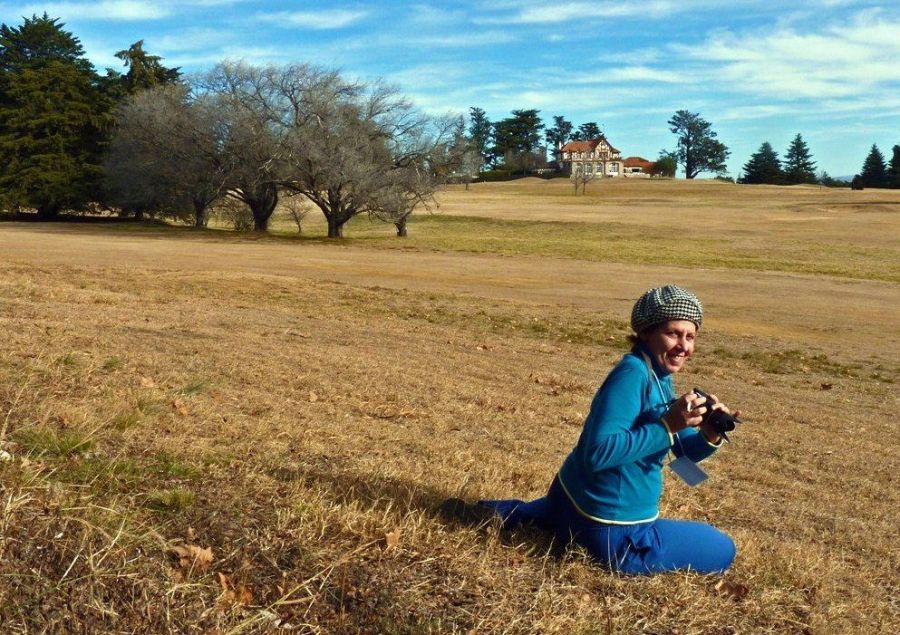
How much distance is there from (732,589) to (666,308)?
1.13 m

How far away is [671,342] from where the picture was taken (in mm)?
3678

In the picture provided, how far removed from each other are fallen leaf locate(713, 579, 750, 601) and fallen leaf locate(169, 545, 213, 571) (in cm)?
193

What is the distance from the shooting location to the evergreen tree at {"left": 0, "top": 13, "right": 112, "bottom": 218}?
2026 inches

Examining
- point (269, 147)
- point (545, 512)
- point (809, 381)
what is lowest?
point (809, 381)

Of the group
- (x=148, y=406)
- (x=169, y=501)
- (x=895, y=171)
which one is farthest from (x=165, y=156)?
(x=895, y=171)

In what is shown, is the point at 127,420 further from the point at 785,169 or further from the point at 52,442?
the point at 785,169

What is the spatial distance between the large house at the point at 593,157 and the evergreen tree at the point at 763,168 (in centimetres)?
2024

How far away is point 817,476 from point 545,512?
4472 mm

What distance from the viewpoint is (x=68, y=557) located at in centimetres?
309

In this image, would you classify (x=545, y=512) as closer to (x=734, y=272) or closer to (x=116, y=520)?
(x=116, y=520)

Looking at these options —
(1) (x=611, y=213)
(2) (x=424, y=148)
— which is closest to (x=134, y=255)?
(2) (x=424, y=148)

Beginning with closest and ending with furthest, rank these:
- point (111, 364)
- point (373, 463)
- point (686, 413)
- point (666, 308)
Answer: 1. point (686, 413)
2. point (666, 308)
3. point (373, 463)
4. point (111, 364)

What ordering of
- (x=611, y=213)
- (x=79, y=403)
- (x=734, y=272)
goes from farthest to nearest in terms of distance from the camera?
(x=611, y=213)
(x=734, y=272)
(x=79, y=403)

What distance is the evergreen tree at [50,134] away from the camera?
51.5 m
